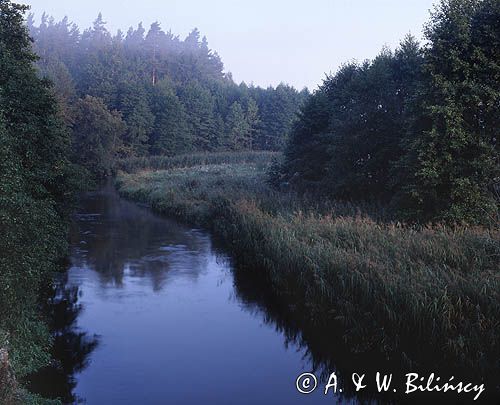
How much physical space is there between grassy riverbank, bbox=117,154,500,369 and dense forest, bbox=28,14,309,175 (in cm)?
5130

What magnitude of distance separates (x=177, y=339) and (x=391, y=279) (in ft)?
22.5

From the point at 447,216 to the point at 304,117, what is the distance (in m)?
19.5

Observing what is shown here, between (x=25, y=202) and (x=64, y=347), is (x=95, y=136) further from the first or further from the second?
(x=25, y=202)

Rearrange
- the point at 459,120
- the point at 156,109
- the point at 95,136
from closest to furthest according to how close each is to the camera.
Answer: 1. the point at 459,120
2. the point at 95,136
3. the point at 156,109

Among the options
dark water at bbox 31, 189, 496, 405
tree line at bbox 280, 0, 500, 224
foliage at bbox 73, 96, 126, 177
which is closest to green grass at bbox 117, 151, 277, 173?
foliage at bbox 73, 96, 126, 177

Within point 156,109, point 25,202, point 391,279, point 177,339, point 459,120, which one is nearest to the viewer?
point 25,202

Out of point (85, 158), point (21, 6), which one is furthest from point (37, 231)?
point (85, 158)

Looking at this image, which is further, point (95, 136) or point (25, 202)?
point (95, 136)

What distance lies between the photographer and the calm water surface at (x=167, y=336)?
12711 millimetres

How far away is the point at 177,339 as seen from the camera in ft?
52.6

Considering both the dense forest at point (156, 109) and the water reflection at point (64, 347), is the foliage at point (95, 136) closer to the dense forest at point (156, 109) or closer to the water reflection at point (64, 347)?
the dense forest at point (156, 109)

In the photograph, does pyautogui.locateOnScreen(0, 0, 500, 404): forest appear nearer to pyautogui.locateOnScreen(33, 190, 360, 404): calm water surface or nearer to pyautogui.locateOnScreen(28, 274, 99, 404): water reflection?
pyautogui.locateOnScreen(28, 274, 99, 404): water reflection

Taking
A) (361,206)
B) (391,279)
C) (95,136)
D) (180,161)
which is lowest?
(391,279)

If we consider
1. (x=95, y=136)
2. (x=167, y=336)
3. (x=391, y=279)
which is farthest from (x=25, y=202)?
(x=95, y=136)
